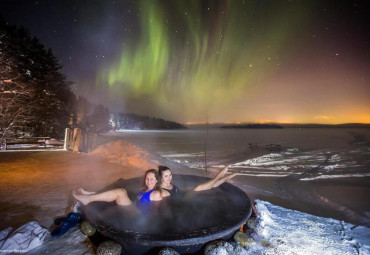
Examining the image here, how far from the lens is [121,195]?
14.0ft

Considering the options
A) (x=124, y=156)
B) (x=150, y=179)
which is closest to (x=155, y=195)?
(x=150, y=179)

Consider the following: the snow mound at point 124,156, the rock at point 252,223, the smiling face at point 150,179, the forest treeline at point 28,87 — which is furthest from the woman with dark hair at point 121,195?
the forest treeline at point 28,87

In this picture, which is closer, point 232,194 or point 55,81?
point 232,194

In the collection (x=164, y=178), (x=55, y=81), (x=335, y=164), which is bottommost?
(x=335, y=164)

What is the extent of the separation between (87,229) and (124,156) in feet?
29.8

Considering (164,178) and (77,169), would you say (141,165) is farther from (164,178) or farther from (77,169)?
(164,178)

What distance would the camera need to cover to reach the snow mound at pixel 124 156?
11652 mm

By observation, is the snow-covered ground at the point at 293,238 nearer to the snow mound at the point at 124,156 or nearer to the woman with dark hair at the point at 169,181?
the woman with dark hair at the point at 169,181

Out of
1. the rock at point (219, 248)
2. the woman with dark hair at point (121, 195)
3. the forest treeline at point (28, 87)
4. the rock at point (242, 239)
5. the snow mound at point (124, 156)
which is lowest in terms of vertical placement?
the rock at point (242, 239)

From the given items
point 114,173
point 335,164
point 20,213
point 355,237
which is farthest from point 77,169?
point 335,164

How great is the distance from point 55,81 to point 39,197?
58.9 feet

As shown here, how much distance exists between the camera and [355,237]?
4.71m

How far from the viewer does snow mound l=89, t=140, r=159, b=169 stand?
11.7 meters

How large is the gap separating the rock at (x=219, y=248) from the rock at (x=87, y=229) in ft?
7.20
